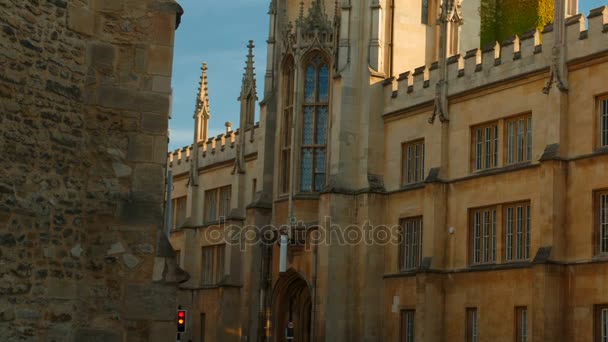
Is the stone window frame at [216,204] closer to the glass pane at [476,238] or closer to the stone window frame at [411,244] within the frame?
the stone window frame at [411,244]

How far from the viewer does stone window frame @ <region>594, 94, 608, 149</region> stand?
27.6 m

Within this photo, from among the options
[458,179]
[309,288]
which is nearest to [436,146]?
→ [458,179]

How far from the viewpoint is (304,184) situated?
35.9 meters

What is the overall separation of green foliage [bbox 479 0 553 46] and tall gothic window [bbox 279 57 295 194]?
6380mm

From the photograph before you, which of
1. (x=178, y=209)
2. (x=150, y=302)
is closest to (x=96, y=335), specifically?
(x=150, y=302)

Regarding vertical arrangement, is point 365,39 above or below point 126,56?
above

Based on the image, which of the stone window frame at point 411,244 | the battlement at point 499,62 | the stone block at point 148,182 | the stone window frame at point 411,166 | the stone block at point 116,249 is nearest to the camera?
the stone block at point 116,249

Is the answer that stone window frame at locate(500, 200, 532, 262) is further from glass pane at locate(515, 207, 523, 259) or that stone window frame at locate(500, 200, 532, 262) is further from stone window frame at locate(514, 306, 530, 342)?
stone window frame at locate(514, 306, 530, 342)

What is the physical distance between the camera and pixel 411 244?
110 ft

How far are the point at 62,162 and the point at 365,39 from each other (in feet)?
74.4

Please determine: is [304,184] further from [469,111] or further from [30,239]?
[30,239]

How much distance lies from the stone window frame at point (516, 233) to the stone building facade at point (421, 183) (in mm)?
50

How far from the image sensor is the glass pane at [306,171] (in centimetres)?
3581

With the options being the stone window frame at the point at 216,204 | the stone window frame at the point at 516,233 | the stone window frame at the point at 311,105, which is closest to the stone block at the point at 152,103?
the stone window frame at the point at 516,233
